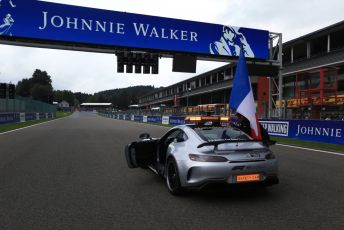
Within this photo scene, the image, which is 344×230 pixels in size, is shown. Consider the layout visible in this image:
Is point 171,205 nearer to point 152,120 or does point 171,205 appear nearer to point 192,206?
point 192,206

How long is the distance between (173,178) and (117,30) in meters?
15.4

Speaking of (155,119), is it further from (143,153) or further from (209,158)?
(209,158)

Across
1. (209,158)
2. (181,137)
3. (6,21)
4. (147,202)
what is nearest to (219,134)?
(181,137)

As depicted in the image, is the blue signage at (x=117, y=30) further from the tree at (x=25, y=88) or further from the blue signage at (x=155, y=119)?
the tree at (x=25, y=88)

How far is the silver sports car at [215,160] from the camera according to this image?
5.21m

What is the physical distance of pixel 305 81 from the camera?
19.3 meters

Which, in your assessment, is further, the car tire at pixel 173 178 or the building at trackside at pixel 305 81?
the building at trackside at pixel 305 81

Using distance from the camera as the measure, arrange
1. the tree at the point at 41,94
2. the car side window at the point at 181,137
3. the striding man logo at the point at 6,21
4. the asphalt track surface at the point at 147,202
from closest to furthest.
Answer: the asphalt track surface at the point at 147,202
the car side window at the point at 181,137
the striding man logo at the point at 6,21
the tree at the point at 41,94

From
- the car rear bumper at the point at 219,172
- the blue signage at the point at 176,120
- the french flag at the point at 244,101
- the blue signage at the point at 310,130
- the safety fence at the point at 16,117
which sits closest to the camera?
the car rear bumper at the point at 219,172

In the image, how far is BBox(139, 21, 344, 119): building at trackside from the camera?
16.9m

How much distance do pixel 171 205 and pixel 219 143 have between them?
116cm

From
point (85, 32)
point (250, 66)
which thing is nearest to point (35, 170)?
point (85, 32)

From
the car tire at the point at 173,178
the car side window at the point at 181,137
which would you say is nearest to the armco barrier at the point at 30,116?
the car side window at the point at 181,137

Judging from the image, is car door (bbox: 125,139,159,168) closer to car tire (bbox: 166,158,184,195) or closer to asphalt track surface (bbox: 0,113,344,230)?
asphalt track surface (bbox: 0,113,344,230)
